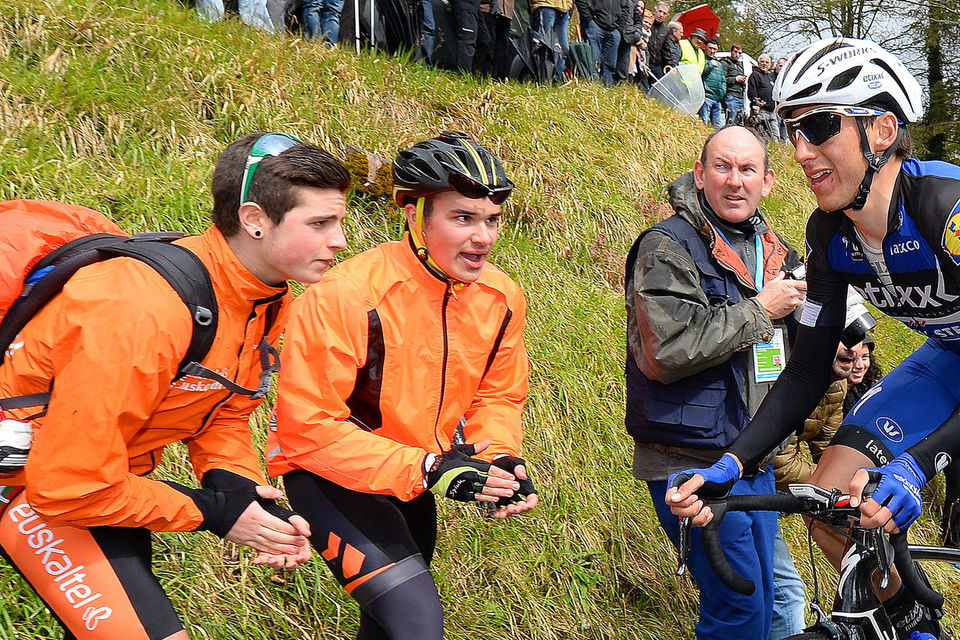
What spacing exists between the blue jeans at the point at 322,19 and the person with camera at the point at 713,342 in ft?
16.6

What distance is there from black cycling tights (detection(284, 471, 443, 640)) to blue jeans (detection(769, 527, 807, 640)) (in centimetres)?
219

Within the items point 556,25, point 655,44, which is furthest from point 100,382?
point 655,44

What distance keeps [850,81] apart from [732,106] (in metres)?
14.9

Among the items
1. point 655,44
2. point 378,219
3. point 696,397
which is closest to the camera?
point 696,397

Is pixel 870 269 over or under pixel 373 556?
over

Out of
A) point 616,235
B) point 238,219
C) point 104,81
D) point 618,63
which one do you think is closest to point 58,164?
point 104,81

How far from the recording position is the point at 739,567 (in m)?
3.63

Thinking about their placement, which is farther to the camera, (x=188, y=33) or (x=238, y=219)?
A: (x=188, y=33)

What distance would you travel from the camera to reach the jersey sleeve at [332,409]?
2686 mm

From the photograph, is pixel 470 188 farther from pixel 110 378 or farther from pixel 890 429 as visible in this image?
pixel 890 429

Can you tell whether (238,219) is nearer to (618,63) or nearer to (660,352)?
(660,352)

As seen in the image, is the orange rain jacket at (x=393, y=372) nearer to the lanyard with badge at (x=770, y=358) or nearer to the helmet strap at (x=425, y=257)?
the helmet strap at (x=425, y=257)

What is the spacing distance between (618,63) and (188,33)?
7.47m

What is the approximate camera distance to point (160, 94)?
597 centimetres
